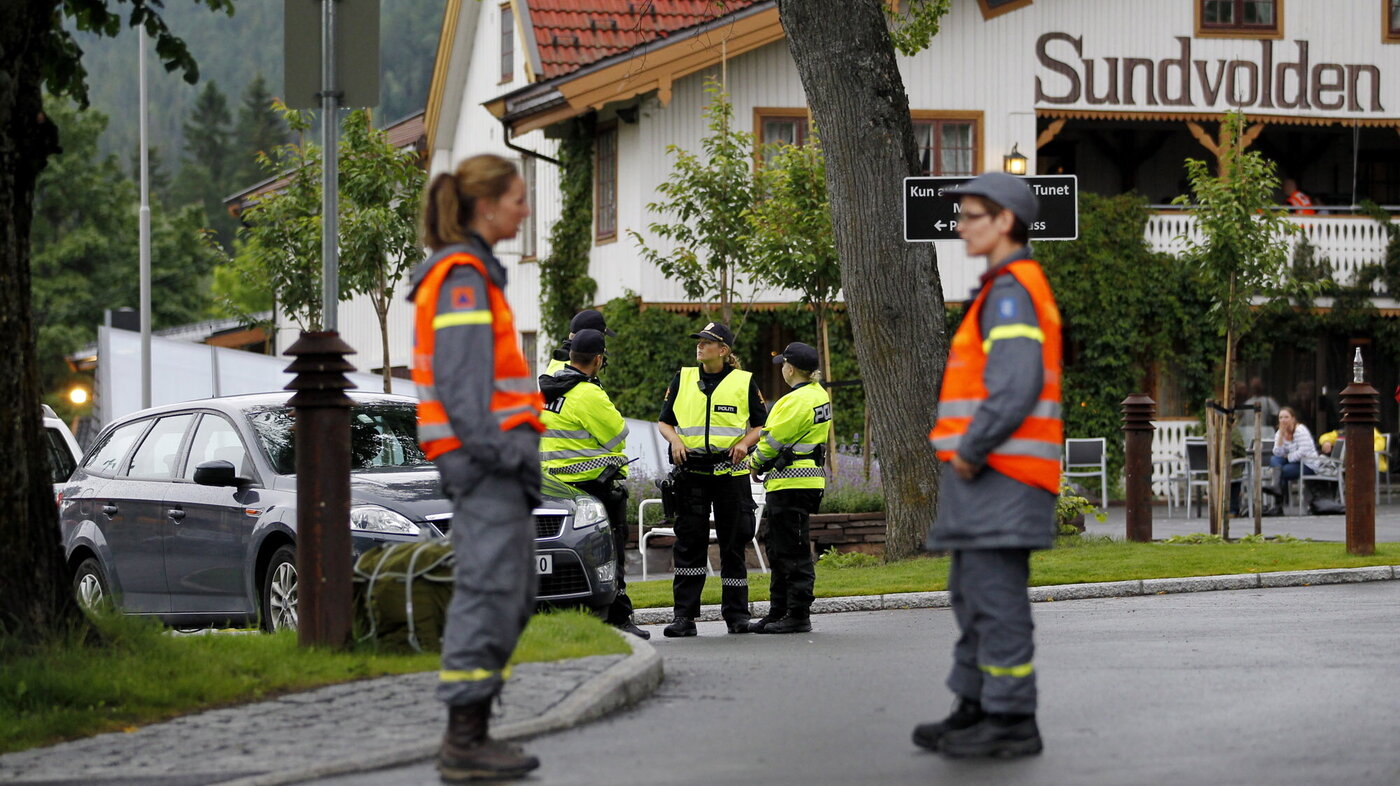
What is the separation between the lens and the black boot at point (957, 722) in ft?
22.0

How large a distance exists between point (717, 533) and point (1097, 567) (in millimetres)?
4509

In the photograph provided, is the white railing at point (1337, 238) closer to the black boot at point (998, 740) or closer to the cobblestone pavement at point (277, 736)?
the cobblestone pavement at point (277, 736)

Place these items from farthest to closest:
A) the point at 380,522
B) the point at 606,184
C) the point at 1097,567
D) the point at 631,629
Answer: the point at 606,184 < the point at 1097,567 < the point at 631,629 < the point at 380,522

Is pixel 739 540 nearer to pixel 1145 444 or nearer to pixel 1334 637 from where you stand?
pixel 1334 637

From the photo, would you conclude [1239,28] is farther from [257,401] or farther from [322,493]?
[322,493]

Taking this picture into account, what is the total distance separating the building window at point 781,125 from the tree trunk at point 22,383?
2032 cm

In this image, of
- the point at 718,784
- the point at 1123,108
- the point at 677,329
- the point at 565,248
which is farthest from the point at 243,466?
the point at 1123,108

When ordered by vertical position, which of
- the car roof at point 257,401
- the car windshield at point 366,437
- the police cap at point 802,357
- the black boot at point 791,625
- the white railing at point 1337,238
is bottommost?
the black boot at point 791,625

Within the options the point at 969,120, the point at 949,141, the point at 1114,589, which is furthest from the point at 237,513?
the point at 969,120

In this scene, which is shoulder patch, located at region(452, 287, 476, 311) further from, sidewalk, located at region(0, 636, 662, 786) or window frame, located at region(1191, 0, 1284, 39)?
window frame, located at region(1191, 0, 1284, 39)

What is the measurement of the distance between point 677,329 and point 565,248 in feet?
11.2

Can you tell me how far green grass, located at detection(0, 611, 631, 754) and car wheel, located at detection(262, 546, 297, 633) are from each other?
143 centimetres

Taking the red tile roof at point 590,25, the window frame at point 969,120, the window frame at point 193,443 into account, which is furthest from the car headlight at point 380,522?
the window frame at point 969,120

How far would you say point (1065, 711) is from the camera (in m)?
7.51
